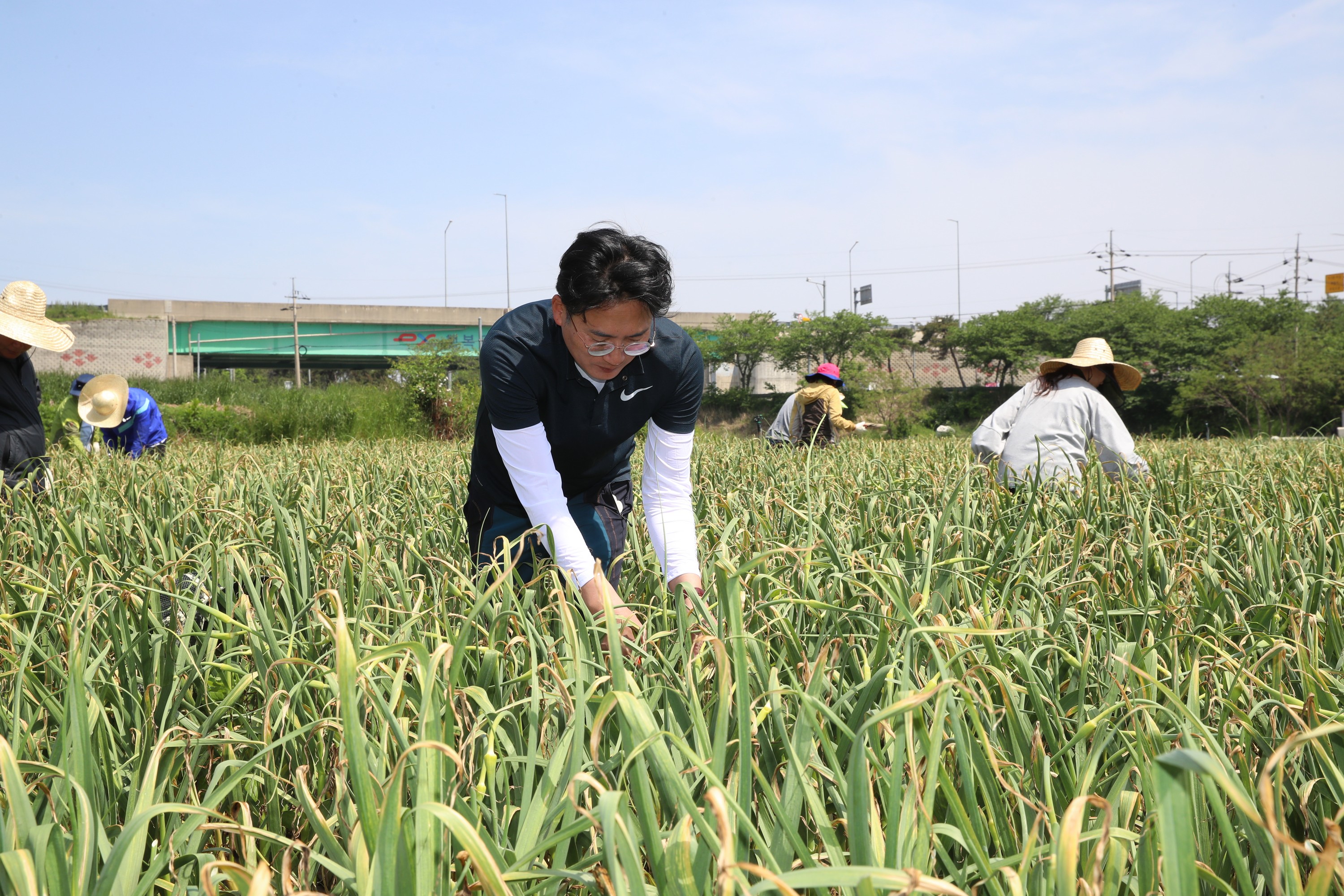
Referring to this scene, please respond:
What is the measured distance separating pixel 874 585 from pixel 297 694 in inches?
38.7

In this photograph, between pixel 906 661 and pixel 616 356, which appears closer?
pixel 906 661

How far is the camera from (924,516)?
7.54ft

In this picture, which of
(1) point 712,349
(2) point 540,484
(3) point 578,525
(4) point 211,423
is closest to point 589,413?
(2) point 540,484

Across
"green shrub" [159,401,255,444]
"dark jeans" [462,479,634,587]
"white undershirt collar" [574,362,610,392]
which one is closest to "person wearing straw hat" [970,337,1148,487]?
"dark jeans" [462,479,634,587]

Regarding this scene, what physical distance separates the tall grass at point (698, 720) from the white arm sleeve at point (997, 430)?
1583mm

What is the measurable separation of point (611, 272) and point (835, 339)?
94.0ft

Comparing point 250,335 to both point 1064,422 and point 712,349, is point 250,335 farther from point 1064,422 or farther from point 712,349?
point 1064,422

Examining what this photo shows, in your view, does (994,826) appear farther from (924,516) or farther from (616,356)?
(924,516)

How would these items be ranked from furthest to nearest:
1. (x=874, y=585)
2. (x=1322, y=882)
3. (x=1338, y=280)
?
(x=1338, y=280), (x=874, y=585), (x=1322, y=882)

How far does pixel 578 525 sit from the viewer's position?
217cm

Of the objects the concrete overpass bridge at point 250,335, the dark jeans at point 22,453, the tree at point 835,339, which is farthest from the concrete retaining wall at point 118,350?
the dark jeans at point 22,453

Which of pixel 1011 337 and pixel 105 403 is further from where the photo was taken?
pixel 1011 337

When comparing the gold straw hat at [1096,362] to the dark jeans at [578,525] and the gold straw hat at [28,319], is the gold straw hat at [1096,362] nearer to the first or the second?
the dark jeans at [578,525]

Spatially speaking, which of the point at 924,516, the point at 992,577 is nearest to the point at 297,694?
the point at 992,577
